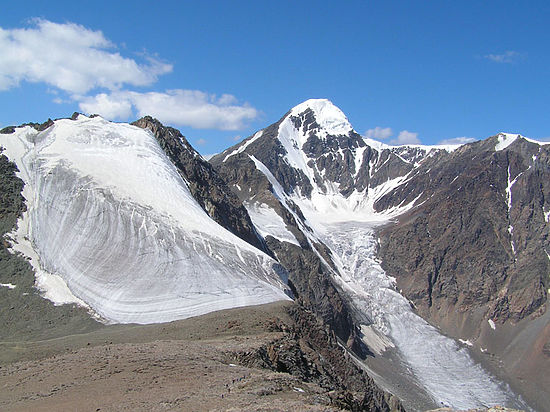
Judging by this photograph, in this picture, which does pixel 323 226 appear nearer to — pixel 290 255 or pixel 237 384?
pixel 290 255

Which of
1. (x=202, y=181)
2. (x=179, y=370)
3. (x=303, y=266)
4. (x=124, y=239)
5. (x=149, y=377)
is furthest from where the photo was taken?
(x=303, y=266)

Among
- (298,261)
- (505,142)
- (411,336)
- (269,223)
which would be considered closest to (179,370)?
(298,261)

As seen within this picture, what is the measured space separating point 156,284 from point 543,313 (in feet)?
354

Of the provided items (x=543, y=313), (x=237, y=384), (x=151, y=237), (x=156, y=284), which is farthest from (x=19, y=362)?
(x=543, y=313)

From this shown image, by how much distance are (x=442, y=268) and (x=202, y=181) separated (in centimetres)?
9520

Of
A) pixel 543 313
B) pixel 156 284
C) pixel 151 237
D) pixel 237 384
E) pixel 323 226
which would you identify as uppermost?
pixel 323 226

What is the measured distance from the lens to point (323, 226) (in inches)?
7121

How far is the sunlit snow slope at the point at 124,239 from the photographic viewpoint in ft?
137

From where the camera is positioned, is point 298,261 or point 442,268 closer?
point 298,261

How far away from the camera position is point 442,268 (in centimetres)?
14950

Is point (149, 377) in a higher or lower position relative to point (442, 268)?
lower

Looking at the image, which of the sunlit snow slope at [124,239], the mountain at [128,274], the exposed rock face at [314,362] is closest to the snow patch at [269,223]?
the mountain at [128,274]

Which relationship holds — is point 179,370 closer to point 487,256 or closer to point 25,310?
point 25,310

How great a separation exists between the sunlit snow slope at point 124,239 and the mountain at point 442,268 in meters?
34.1
